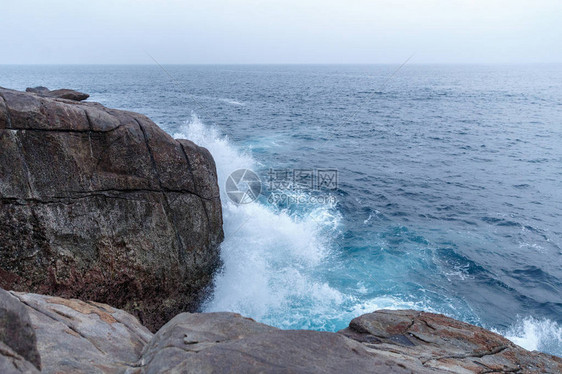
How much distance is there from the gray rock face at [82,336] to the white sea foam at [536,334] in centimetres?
1304

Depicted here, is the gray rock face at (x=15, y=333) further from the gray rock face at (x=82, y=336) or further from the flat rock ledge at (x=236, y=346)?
the gray rock face at (x=82, y=336)

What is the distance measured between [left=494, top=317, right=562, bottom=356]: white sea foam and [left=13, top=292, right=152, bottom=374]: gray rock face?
13044 mm

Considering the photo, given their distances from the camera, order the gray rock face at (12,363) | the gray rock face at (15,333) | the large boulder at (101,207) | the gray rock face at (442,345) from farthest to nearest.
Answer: the large boulder at (101,207) < the gray rock face at (442,345) < the gray rock face at (15,333) < the gray rock face at (12,363)

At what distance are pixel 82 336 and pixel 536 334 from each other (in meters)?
15.2

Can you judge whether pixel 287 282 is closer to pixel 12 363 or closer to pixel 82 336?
pixel 82 336

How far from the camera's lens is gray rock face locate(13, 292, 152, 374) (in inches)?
236

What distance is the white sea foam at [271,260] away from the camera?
13.9 meters

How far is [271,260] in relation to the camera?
1619 centimetres

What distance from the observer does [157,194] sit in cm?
1191

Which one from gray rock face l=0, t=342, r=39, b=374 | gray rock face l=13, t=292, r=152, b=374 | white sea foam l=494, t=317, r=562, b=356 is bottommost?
white sea foam l=494, t=317, r=562, b=356

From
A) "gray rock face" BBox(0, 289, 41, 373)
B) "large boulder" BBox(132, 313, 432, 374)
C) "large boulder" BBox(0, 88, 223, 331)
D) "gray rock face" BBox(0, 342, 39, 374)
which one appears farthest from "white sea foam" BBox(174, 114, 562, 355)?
"gray rock face" BBox(0, 342, 39, 374)

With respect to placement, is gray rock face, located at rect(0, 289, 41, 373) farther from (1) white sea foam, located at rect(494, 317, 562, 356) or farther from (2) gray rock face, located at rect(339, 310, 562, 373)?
(1) white sea foam, located at rect(494, 317, 562, 356)

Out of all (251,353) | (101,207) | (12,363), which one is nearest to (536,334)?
(251,353)

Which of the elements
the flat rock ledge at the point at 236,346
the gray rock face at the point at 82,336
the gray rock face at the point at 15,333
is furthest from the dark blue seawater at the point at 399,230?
the gray rock face at the point at 15,333
